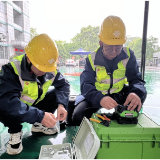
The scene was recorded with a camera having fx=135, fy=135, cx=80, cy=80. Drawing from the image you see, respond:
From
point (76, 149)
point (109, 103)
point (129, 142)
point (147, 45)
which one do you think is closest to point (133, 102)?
point (109, 103)

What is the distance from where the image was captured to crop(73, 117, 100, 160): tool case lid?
743 millimetres

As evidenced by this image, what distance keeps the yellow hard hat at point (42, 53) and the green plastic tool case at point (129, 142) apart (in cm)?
53

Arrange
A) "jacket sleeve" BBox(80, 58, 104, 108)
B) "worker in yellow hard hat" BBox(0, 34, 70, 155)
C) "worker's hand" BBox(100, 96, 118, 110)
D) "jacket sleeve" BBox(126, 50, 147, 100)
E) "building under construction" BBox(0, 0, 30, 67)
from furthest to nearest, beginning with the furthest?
"building under construction" BBox(0, 0, 30, 67)
"jacket sleeve" BBox(126, 50, 147, 100)
"jacket sleeve" BBox(80, 58, 104, 108)
"worker's hand" BBox(100, 96, 118, 110)
"worker in yellow hard hat" BBox(0, 34, 70, 155)

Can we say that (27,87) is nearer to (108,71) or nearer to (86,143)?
(86,143)

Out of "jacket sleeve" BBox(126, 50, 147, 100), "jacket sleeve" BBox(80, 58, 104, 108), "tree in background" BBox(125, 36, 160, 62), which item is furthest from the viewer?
"tree in background" BBox(125, 36, 160, 62)

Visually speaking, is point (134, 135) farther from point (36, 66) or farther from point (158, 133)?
point (36, 66)

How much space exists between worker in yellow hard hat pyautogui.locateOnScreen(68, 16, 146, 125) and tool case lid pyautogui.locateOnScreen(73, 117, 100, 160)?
228mm

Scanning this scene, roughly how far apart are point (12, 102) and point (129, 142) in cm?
76

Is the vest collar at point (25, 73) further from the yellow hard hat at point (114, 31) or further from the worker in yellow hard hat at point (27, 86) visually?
the yellow hard hat at point (114, 31)

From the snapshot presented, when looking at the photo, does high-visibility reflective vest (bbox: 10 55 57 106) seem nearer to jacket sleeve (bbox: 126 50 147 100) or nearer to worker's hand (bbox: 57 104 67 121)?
worker's hand (bbox: 57 104 67 121)

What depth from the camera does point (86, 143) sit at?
2.87 feet

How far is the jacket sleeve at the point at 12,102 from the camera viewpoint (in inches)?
32.9

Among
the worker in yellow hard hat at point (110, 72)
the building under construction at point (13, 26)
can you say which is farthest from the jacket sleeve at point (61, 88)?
the building under construction at point (13, 26)

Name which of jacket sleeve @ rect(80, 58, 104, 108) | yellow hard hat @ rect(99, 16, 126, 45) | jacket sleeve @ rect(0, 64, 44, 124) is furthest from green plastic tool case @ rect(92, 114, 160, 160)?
yellow hard hat @ rect(99, 16, 126, 45)
